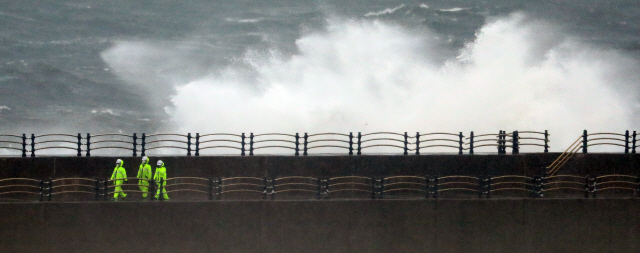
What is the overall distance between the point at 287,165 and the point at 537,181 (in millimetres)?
6406

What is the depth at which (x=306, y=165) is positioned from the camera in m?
19.3

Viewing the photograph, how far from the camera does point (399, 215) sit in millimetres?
15859

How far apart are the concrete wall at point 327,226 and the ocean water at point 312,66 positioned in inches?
1036

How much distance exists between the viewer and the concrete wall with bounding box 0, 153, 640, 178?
19234 millimetres

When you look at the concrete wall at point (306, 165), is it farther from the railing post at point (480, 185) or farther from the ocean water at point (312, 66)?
the ocean water at point (312, 66)

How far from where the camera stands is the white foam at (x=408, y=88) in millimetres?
43469

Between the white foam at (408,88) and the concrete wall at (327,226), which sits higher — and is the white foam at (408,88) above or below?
above

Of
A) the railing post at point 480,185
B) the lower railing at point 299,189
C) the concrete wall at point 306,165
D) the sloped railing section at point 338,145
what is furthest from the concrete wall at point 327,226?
the concrete wall at point 306,165

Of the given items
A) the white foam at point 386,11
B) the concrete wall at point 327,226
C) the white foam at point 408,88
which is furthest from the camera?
the white foam at point 386,11

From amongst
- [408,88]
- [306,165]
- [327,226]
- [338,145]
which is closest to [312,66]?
[408,88]

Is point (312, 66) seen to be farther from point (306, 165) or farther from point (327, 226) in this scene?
point (327, 226)

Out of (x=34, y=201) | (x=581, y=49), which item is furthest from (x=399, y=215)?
(x=581, y=49)

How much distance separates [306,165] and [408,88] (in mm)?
28600

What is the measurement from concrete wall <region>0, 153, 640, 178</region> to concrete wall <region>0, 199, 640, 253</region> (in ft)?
11.5
